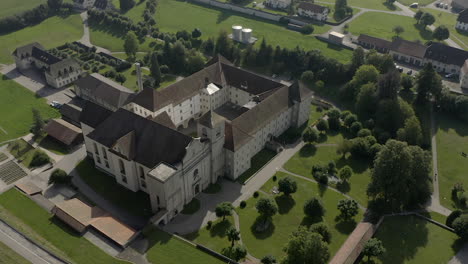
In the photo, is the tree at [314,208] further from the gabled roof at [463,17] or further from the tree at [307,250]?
the gabled roof at [463,17]

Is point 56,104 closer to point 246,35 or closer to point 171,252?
point 171,252

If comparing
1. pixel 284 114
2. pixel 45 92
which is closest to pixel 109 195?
pixel 284 114

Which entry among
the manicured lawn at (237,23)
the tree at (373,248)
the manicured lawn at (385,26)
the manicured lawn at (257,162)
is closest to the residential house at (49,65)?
the manicured lawn at (237,23)

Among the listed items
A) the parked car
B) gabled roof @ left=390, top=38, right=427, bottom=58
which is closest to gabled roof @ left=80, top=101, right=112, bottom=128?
the parked car

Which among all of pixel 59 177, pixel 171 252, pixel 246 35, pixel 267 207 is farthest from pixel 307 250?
pixel 246 35

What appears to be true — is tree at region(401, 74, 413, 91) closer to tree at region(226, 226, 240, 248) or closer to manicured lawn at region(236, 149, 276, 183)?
manicured lawn at region(236, 149, 276, 183)
